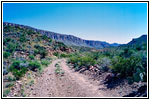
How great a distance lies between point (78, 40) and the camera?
600 ft

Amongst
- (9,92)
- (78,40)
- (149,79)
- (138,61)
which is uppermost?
(78,40)

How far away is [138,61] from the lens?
10.1 metres

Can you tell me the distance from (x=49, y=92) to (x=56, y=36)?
152 metres

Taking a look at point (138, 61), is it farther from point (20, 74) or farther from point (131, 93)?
point (20, 74)

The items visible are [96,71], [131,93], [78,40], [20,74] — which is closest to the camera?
[131,93]

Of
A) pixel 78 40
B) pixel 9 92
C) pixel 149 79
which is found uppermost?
pixel 78 40

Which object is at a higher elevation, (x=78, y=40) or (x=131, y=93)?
(x=78, y=40)

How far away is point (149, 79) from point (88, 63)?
29.6ft

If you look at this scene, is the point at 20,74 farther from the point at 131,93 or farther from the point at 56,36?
the point at 56,36

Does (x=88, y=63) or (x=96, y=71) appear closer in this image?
(x=96, y=71)

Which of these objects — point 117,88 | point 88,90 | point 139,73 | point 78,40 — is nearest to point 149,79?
point 139,73

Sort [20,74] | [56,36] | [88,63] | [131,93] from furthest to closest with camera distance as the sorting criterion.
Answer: [56,36] → [88,63] → [20,74] → [131,93]

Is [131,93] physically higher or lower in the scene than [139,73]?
lower

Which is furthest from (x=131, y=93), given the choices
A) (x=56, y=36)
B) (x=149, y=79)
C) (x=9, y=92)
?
(x=56, y=36)
